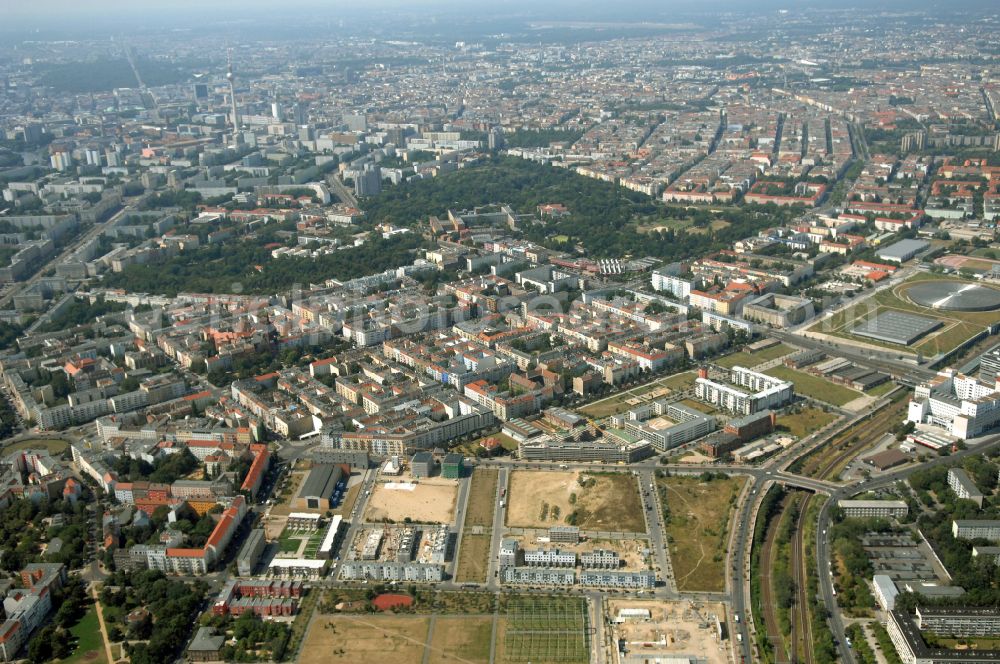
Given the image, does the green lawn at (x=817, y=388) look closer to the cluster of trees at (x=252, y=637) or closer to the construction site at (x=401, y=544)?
the construction site at (x=401, y=544)

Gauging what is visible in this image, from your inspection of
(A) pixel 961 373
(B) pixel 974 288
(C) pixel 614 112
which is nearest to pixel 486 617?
(A) pixel 961 373

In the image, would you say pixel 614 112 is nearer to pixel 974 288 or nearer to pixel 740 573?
pixel 974 288

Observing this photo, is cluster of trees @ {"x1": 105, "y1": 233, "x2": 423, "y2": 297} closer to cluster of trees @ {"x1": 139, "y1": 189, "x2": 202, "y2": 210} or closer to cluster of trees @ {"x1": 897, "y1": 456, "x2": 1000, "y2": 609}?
cluster of trees @ {"x1": 139, "y1": 189, "x2": 202, "y2": 210}

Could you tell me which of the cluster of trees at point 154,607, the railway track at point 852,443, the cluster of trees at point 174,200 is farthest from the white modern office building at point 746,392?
the cluster of trees at point 174,200

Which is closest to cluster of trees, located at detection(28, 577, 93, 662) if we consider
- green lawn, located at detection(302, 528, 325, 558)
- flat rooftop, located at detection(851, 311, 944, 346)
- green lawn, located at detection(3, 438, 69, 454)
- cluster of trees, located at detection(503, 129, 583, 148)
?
green lawn, located at detection(302, 528, 325, 558)

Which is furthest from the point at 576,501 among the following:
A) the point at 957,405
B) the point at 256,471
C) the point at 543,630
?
the point at 957,405

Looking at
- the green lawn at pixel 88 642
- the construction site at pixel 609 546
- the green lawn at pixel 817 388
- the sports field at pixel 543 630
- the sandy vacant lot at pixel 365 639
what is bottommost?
the green lawn at pixel 88 642
